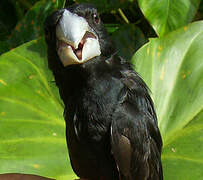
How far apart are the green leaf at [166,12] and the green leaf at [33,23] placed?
894 mm

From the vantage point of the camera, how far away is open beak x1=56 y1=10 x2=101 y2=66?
1.55 meters

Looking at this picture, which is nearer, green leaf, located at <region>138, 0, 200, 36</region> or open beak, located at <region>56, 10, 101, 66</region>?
open beak, located at <region>56, 10, 101, 66</region>

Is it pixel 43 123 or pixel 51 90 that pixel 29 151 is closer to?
pixel 43 123

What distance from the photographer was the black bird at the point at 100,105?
1666 millimetres

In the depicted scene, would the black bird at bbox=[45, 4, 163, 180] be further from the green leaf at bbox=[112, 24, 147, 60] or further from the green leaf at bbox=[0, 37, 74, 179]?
the green leaf at bbox=[112, 24, 147, 60]

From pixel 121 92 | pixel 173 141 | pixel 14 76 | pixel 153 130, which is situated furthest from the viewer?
pixel 14 76

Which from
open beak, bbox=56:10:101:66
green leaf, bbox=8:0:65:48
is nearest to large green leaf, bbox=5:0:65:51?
green leaf, bbox=8:0:65:48

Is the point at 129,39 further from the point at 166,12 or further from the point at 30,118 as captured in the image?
the point at 30,118

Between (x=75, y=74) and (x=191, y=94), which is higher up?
(x=75, y=74)

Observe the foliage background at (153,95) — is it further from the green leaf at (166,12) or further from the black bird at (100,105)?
the black bird at (100,105)

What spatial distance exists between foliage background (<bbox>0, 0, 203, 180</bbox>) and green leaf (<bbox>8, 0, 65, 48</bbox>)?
0.54 m

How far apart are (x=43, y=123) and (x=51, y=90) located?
9.1 inches

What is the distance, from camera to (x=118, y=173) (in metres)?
1.92

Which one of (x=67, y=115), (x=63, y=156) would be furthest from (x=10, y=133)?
(x=67, y=115)
